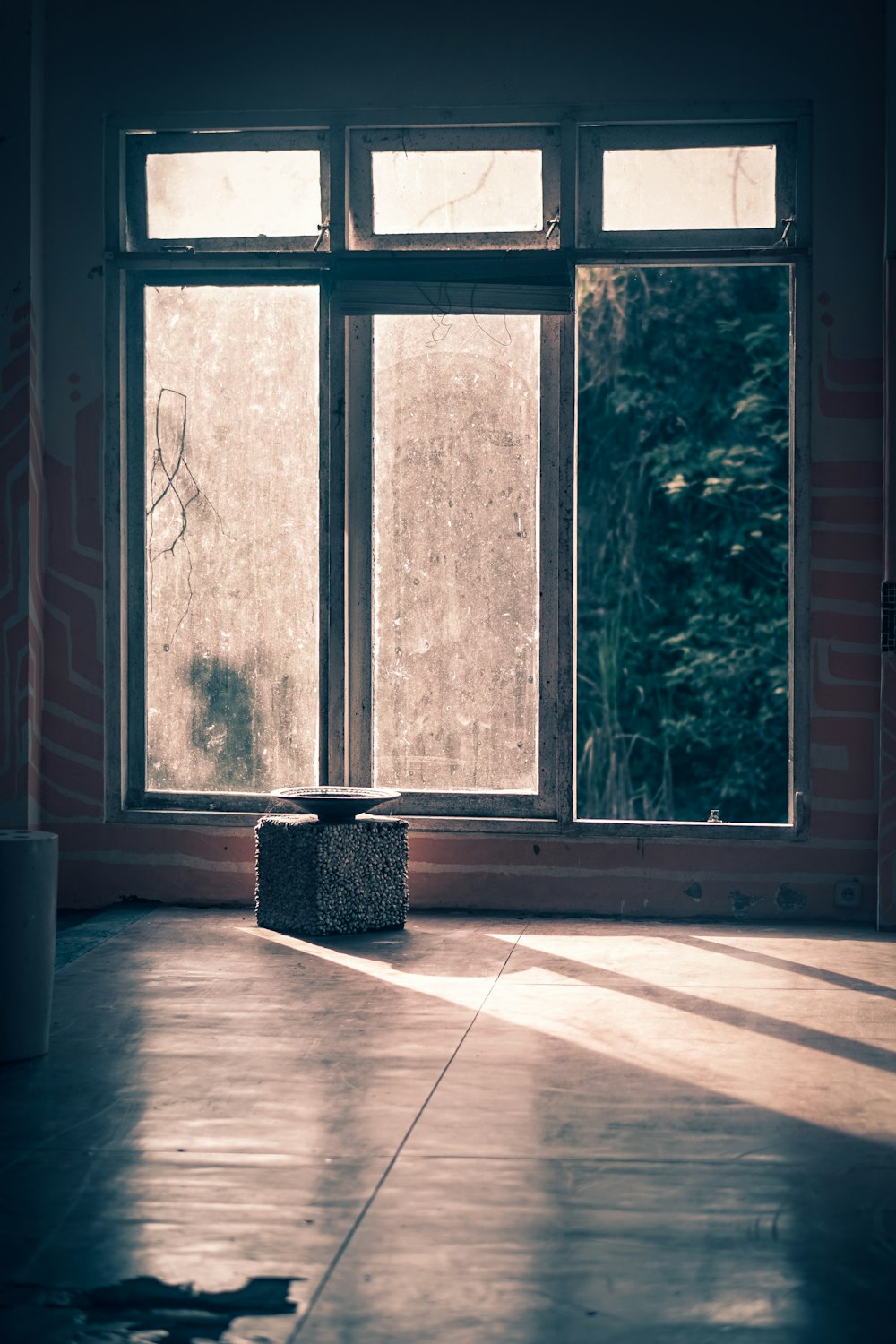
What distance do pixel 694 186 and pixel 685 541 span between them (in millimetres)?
5827

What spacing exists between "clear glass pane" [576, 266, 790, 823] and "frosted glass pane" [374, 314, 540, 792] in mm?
5518

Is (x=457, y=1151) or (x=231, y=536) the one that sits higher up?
(x=231, y=536)

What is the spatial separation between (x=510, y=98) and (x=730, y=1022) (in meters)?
3.65

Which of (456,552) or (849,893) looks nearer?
(849,893)

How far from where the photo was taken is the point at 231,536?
614 centimetres

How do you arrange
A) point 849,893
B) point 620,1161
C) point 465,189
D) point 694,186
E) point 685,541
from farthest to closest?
point 685,541, point 465,189, point 694,186, point 849,893, point 620,1161

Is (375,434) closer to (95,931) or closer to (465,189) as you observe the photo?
(465,189)

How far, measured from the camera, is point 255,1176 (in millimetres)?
2928

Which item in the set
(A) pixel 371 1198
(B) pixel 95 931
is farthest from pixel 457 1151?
(B) pixel 95 931

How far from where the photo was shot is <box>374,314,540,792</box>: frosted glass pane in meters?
5.99

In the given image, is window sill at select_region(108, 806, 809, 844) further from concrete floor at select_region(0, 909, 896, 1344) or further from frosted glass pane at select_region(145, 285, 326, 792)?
concrete floor at select_region(0, 909, 896, 1344)

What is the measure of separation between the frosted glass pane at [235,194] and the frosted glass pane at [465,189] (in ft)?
1.13

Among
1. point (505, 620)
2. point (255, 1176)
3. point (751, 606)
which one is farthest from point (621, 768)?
point (255, 1176)

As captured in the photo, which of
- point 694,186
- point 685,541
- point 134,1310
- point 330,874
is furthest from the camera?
point 685,541
